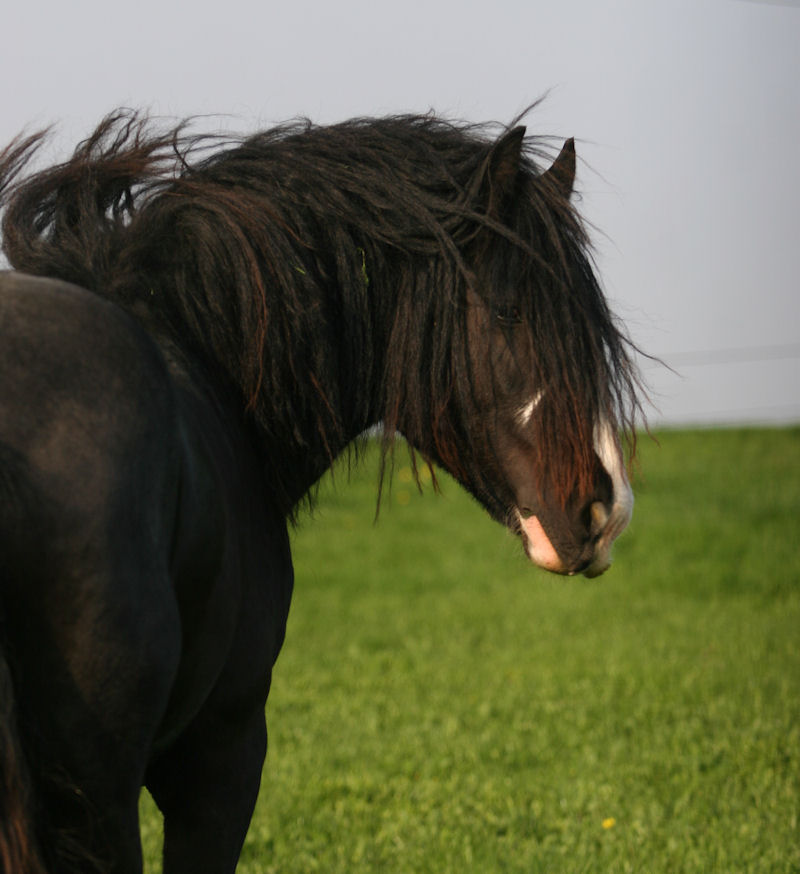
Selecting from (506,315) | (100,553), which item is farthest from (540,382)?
(100,553)

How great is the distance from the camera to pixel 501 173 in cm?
229

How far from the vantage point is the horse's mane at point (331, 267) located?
2158 millimetres

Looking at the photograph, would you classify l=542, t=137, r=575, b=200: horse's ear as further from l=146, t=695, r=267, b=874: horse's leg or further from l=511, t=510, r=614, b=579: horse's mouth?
l=146, t=695, r=267, b=874: horse's leg

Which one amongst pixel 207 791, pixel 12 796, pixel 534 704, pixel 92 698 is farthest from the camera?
pixel 534 704

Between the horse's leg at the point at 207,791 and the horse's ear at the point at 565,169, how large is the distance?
1.28 metres

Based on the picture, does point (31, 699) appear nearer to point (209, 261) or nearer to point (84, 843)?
point (84, 843)

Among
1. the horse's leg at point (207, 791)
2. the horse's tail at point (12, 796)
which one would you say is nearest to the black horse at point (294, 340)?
the horse's leg at point (207, 791)

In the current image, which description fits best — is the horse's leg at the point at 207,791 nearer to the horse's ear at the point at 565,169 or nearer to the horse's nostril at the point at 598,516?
the horse's nostril at the point at 598,516

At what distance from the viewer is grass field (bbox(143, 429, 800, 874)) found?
4.18 m

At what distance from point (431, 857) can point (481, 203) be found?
2.64m

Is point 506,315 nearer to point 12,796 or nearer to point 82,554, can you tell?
point 82,554

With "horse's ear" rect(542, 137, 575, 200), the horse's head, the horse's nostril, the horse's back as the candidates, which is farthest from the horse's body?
"horse's ear" rect(542, 137, 575, 200)

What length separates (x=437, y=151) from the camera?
240cm

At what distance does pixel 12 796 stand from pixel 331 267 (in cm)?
122
